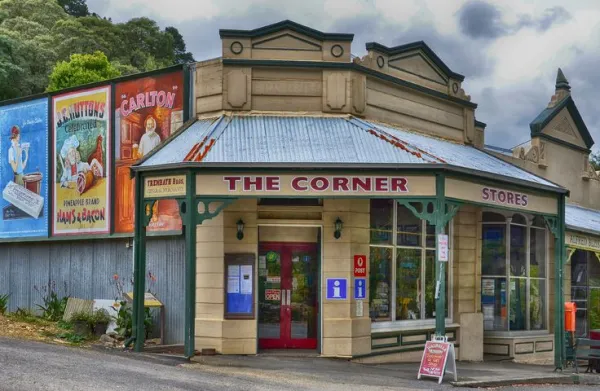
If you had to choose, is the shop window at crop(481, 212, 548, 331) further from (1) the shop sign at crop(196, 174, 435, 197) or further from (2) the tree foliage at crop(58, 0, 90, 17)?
(2) the tree foliage at crop(58, 0, 90, 17)

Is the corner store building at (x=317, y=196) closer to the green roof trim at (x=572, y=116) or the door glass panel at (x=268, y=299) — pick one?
the door glass panel at (x=268, y=299)

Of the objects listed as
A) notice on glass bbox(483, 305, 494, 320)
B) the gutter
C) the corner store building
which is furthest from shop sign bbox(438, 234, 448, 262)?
notice on glass bbox(483, 305, 494, 320)

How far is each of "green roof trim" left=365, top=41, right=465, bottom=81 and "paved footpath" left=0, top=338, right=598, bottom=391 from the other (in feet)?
23.4

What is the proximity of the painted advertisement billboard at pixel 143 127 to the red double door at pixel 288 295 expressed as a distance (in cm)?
240

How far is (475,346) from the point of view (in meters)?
21.1

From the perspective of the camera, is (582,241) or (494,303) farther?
(582,241)

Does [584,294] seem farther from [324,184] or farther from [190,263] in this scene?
[190,263]

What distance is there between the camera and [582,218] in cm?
2653

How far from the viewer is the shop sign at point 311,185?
16.6 meters

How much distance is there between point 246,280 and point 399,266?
365 cm

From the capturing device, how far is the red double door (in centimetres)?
1836

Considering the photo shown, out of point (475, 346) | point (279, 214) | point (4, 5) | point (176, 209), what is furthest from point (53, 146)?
point (4, 5)

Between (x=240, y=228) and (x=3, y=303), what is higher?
(x=240, y=228)

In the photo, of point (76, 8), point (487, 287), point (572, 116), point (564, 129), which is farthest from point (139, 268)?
point (76, 8)
